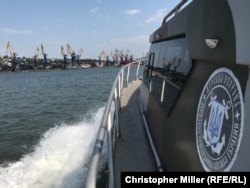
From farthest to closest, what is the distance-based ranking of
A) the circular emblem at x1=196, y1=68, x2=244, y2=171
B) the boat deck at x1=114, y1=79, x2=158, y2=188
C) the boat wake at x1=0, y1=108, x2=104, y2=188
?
the boat wake at x1=0, y1=108, x2=104, y2=188 < the boat deck at x1=114, y1=79, x2=158, y2=188 < the circular emblem at x1=196, y1=68, x2=244, y2=171

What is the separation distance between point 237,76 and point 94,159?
3.81ft

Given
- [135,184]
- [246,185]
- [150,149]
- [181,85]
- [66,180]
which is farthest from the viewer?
[66,180]

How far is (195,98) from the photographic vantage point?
311 cm

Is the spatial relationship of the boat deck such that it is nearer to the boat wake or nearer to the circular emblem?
the boat wake

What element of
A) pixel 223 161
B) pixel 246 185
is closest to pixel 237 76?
pixel 223 161

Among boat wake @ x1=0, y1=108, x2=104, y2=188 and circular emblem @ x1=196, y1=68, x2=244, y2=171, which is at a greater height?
circular emblem @ x1=196, y1=68, x2=244, y2=171

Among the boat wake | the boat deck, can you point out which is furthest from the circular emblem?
the boat wake

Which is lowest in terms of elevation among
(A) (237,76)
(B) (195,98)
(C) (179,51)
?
(B) (195,98)

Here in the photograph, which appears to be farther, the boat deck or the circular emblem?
the boat deck

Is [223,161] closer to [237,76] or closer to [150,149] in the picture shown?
[237,76]

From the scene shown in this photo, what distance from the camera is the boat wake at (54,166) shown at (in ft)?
23.6

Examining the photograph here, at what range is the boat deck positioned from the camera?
14.9 ft

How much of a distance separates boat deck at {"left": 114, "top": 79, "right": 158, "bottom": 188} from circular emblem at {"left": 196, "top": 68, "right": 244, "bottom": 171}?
63.6 inches

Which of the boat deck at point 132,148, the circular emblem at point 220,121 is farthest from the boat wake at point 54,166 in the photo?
the circular emblem at point 220,121
